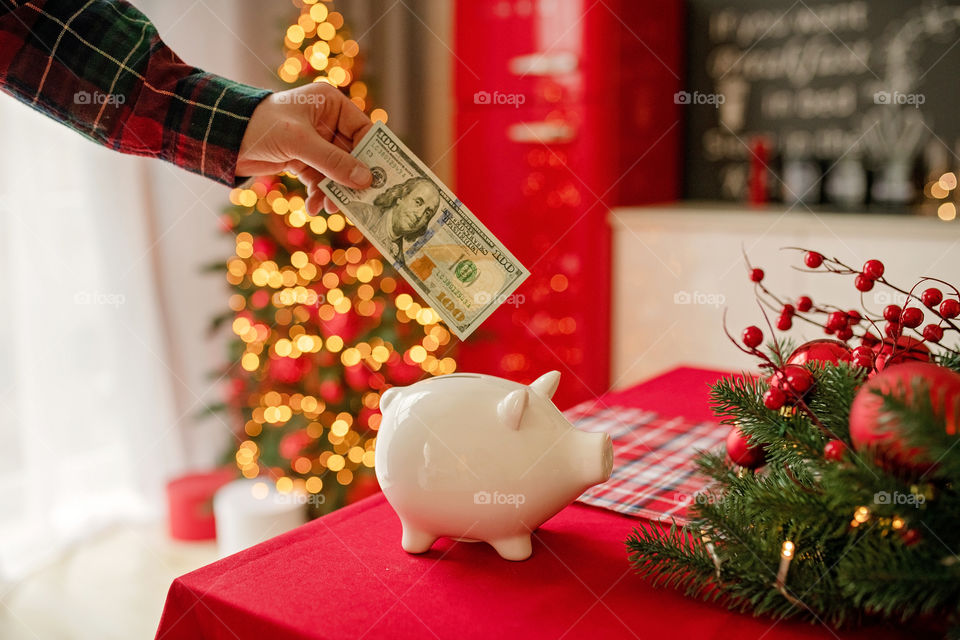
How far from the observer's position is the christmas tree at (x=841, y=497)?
66cm

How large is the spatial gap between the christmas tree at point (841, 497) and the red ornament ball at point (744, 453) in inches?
1.7

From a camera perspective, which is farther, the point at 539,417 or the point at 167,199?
the point at 167,199

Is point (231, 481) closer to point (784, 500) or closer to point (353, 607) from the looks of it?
point (353, 607)

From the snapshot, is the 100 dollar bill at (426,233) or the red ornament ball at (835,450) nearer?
the red ornament ball at (835,450)

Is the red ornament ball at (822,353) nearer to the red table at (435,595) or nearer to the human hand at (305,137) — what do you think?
the red table at (435,595)

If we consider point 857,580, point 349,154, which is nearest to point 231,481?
point 349,154

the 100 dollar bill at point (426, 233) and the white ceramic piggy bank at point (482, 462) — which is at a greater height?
the 100 dollar bill at point (426, 233)

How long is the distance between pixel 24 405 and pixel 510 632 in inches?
90.8

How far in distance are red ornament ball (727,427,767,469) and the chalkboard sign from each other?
235 centimetres

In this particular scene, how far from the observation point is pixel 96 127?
1.26 m

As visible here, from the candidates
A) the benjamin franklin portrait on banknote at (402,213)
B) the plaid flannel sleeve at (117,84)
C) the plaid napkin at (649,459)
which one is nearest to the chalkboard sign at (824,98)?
the plaid napkin at (649,459)

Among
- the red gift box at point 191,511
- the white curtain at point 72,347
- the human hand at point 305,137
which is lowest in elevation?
the red gift box at point 191,511

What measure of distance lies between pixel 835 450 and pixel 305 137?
2.74 feet

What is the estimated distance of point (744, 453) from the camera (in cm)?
96
